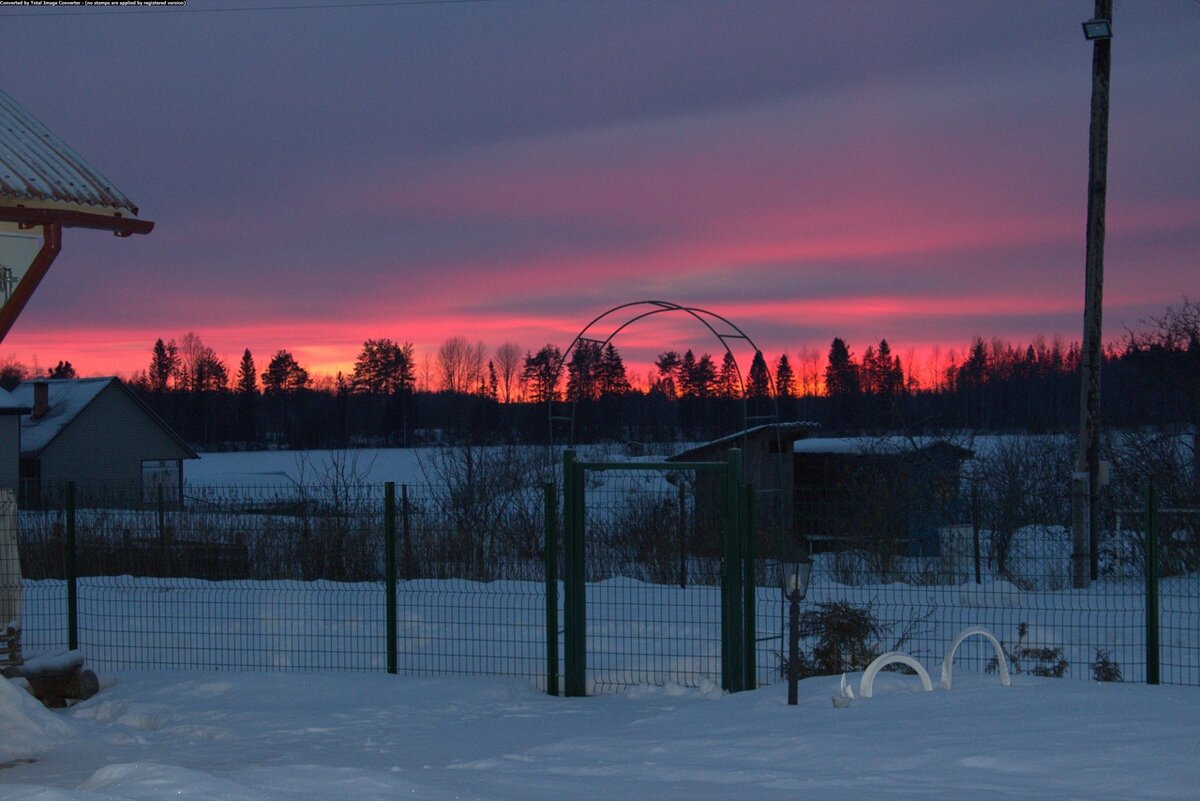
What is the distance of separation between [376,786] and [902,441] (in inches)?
886

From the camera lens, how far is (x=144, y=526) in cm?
1472

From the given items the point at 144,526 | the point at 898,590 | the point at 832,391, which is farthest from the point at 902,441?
the point at 832,391

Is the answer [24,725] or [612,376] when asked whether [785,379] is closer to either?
[612,376]

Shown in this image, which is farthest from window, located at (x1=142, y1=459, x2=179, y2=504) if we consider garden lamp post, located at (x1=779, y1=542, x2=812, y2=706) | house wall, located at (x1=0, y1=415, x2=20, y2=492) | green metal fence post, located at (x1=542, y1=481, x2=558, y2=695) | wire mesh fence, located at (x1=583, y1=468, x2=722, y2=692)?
garden lamp post, located at (x1=779, y1=542, x2=812, y2=706)

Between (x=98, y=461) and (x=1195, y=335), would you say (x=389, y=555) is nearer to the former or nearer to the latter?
(x=1195, y=335)

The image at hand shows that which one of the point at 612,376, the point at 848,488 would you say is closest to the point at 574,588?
the point at 848,488

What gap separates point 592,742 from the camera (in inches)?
295

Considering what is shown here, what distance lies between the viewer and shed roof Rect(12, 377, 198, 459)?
140 ft

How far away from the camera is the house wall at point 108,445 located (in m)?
43.6

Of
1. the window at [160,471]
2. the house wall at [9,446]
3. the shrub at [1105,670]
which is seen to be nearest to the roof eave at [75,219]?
the shrub at [1105,670]

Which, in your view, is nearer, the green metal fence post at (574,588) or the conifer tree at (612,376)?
the green metal fence post at (574,588)

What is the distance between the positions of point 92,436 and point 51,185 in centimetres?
3957

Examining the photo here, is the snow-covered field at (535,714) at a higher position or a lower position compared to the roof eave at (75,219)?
lower

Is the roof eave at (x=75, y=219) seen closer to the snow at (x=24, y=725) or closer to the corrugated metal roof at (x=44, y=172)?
the corrugated metal roof at (x=44, y=172)
